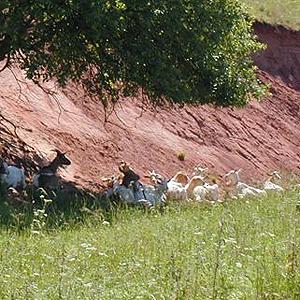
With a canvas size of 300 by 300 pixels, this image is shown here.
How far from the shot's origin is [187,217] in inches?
463

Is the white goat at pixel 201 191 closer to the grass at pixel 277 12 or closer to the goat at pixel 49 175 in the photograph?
the goat at pixel 49 175

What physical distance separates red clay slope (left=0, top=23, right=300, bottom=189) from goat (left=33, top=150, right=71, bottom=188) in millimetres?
919

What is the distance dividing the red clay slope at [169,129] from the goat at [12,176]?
2.37 metres

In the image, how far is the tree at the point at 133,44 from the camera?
15.8m

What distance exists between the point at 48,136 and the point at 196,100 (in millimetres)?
4932

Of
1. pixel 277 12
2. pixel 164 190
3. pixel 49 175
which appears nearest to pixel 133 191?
pixel 164 190

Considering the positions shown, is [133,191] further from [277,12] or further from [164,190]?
[277,12]

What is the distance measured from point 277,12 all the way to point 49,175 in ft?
64.8

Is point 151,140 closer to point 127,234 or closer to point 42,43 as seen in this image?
point 42,43

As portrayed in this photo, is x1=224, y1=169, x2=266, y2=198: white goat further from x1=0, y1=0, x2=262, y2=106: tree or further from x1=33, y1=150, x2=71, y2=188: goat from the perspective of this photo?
x1=33, y1=150, x2=71, y2=188: goat

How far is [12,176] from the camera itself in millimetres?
17125

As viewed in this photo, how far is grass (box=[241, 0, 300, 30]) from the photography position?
34219 mm

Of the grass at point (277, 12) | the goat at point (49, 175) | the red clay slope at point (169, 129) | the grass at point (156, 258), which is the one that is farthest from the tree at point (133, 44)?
the grass at point (277, 12)

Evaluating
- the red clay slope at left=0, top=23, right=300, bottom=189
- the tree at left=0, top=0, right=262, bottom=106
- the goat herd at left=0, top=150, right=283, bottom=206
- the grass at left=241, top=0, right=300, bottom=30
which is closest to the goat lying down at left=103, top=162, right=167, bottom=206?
the goat herd at left=0, top=150, right=283, bottom=206
